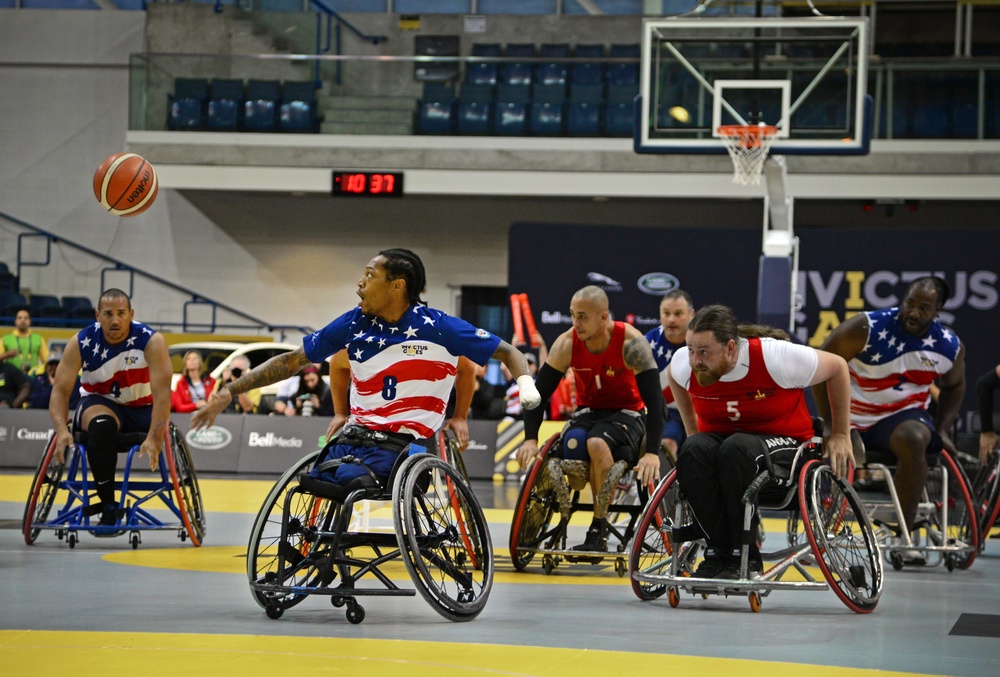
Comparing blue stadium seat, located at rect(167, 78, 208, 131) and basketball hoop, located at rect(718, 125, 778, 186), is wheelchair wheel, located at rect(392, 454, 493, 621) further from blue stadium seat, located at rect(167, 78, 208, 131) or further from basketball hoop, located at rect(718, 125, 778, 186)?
blue stadium seat, located at rect(167, 78, 208, 131)

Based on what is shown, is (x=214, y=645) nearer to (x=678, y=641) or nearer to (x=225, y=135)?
(x=678, y=641)

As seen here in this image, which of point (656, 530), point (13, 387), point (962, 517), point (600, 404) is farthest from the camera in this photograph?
point (13, 387)

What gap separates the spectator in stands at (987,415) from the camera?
7.26 m

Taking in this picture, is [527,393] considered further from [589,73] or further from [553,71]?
[553,71]

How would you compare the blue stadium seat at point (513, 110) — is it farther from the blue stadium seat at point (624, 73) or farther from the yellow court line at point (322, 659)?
the yellow court line at point (322, 659)

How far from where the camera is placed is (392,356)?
15.9 feet

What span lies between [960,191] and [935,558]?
1065cm

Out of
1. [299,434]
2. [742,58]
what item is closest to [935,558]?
[742,58]

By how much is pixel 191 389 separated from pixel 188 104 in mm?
6322

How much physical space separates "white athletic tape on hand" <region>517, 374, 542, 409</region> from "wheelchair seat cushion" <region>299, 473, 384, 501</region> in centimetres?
60

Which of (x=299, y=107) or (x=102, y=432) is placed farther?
(x=299, y=107)

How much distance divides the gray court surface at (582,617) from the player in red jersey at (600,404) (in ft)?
1.65

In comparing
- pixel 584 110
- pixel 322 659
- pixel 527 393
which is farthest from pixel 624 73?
pixel 322 659

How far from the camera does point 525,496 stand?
20.3ft
